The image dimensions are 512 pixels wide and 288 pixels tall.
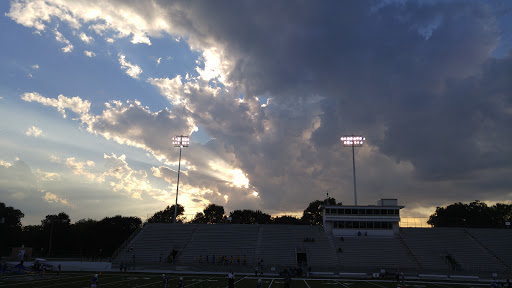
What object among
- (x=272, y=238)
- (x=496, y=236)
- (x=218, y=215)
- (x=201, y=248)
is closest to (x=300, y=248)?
(x=272, y=238)

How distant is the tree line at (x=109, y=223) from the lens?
72438 mm

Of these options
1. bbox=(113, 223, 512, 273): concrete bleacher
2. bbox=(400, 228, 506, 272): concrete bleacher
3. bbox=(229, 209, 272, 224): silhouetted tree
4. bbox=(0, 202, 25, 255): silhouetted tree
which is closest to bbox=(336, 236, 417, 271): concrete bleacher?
bbox=(113, 223, 512, 273): concrete bleacher

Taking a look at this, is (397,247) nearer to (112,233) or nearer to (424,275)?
(424,275)

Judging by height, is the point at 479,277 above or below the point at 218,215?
below

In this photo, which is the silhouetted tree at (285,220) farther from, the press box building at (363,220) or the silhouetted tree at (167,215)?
the press box building at (363,220)

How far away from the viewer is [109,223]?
8338 cm

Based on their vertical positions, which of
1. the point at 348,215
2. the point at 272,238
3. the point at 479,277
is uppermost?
the point at 348,215

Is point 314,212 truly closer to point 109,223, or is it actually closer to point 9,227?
point 109,223

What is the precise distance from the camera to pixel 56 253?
53531 millimetres

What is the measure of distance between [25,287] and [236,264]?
86.4ft

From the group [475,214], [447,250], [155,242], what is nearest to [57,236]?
[155,242]

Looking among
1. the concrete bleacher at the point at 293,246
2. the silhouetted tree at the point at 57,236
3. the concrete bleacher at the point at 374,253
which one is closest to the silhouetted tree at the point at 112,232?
the silhouetted tree at the point at 57,236

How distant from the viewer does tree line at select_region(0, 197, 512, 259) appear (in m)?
72.4

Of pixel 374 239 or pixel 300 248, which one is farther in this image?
pixel 374 239
